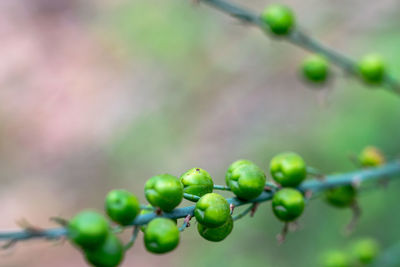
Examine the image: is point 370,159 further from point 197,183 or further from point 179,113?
point 179,113

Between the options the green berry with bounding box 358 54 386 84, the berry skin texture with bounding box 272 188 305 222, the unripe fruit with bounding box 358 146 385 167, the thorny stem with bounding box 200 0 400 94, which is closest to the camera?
the berry skin texture with bounding box 272 188 305 222


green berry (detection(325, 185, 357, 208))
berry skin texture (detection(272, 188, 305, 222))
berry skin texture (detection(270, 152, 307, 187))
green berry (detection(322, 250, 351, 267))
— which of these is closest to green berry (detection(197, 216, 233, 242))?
berry skin texture (detection(272, 188, 305, 222))

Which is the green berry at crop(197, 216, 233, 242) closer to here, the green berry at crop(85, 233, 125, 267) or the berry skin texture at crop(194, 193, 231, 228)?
the berry skin texture at crop(194, 193, 231, 228)

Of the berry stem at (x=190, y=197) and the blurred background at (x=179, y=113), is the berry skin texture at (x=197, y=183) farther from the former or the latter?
the blurred background at (x=179, y=113)

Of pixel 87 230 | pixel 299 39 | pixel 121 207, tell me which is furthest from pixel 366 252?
pixel 87 230

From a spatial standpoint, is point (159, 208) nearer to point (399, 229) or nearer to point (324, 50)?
point (324, 50)

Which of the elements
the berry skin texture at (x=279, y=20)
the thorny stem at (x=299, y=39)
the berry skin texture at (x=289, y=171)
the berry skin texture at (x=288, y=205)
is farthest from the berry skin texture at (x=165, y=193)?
the berry skin texture at (x=279, y=20)
